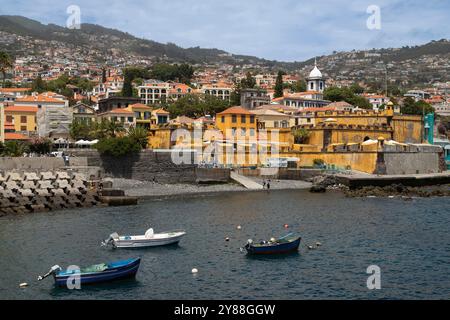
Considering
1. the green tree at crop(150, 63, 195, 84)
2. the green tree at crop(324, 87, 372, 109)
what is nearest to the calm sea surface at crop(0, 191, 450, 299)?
the green tree at crop(324, 87, 372, 109)

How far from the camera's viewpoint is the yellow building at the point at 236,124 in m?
66.4

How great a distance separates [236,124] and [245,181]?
12.0 m

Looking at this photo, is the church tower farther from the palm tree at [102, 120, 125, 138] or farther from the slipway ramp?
the palm tree at [102, 120, 125, 138]

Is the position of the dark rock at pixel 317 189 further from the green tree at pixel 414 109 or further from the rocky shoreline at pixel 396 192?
the green tree at pixel 414 109

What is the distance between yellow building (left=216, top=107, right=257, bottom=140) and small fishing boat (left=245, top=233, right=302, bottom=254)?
36.7 meters

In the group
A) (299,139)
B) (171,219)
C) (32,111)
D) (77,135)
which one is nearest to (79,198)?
(171,219)

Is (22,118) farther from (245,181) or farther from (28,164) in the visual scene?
(245,181)

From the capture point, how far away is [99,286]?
2380 cm

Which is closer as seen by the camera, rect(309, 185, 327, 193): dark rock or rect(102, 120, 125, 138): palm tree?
rect(309, 185, 327, 193): dark rock

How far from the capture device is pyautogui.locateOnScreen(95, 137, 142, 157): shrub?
2160 inches

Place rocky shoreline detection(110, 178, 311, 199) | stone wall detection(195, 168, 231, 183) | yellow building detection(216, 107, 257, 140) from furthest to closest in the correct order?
yellow building detection(216, 107, 257, 140) → stone wall detection(195, 168, 231, 183) → rocky shoreline detection(110, 178, 311, 199)

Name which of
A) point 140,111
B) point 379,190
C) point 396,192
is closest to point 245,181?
point 379,190
